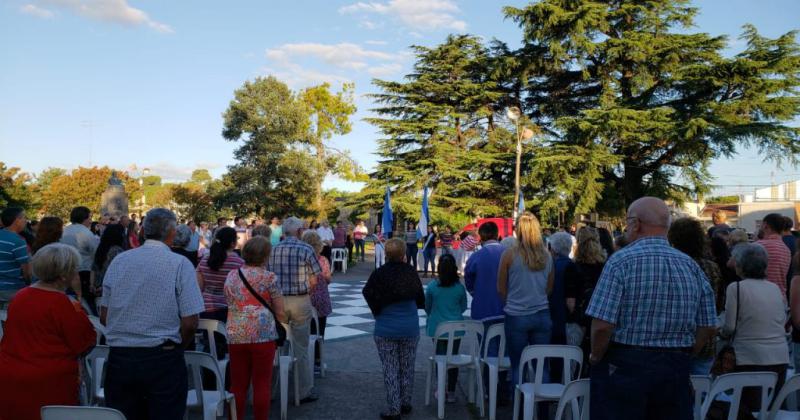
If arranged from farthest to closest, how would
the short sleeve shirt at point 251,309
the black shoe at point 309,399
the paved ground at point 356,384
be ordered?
1. the black shoe at point 309,399
2. the paved ground at point 356,384
3. the short sleeve shirt at point 251,309

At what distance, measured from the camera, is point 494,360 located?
184 inches

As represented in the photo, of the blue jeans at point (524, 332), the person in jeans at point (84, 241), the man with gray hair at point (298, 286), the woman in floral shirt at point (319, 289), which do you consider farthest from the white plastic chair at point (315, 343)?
the person in jeans at point (84, 241)

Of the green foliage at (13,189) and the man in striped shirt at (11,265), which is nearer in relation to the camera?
the man in striped shirt at (11,265)

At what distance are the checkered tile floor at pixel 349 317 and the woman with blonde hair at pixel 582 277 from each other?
12.9 feet

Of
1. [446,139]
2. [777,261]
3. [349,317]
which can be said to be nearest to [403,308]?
[777,261]

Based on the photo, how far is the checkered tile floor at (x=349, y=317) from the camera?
8.06 m

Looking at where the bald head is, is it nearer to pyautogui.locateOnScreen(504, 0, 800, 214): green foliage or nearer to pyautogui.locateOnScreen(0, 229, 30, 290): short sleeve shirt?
pyautogui.locateOnScreen(0, 229, 30, 290): short sleeve shirt

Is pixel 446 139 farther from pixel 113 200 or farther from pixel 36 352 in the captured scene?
pixel 36 352

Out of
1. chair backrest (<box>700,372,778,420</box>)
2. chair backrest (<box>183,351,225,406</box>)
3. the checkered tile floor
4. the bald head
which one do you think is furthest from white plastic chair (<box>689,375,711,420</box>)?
the checkered tile floor

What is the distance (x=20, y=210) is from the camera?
500 centimetres

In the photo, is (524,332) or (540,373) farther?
(524,332)

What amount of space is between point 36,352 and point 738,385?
12.4 ft

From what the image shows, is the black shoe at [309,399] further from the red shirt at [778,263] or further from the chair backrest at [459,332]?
the red shirt at [778,263]

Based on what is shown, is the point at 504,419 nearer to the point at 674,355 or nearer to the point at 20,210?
the point at 674,355
